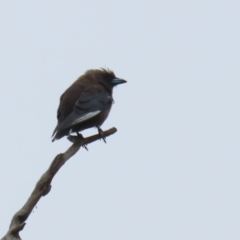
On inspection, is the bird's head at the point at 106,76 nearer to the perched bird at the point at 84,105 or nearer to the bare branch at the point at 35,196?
the perched bird at the point at 84,105

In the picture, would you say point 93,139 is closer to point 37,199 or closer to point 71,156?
point 71,156

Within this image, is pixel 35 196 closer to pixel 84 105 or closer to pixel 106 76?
pixel 84 105

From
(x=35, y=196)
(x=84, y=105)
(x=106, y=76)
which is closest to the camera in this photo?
(x=35, y=196)

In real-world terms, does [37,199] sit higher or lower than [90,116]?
lower

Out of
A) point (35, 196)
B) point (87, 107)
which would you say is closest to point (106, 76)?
point (87, 107)

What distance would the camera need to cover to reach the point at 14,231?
11.3 feet

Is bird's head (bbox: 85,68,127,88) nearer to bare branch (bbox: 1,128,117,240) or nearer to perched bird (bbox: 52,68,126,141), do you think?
perched bird (bbox: 52,68,126,141)

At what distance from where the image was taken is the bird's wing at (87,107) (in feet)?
24.8

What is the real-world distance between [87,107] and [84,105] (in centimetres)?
5

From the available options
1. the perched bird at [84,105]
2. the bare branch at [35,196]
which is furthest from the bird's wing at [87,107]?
the bare branch at [35,196]

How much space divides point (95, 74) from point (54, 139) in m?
2.64

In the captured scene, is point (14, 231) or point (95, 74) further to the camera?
point (95, 74)

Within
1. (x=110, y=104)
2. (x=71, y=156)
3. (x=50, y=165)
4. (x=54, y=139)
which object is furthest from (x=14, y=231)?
(x=110, y=104)

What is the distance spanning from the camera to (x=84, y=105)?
8117 millimetres
